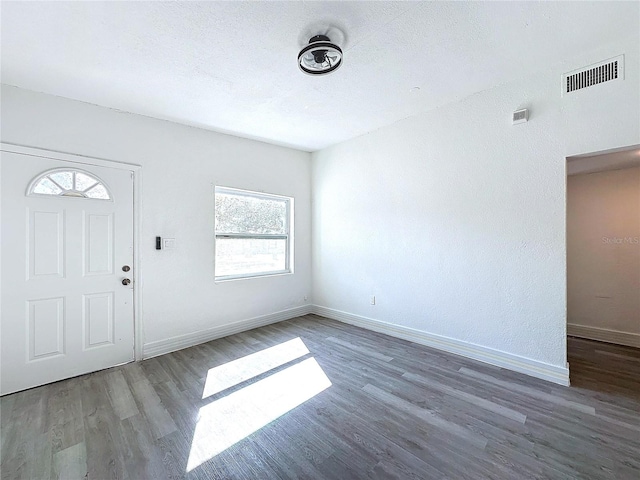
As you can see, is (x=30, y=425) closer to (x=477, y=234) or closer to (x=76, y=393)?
(x=76, y=393)

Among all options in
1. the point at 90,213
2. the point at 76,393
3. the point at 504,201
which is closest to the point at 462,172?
the point at 504,201

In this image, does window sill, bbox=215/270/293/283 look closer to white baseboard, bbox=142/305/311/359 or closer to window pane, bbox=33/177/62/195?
white baseboard, bbox=142/305/311/359

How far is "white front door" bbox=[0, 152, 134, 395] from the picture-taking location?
2.42 metres

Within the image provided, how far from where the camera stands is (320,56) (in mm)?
2025

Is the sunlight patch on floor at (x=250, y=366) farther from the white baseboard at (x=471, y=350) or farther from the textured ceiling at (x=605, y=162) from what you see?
the textured ceiling at (x=605, y=162)

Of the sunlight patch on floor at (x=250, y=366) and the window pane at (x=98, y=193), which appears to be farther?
the window pane at (x=98, y=193)

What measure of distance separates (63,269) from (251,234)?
2165 millimetres

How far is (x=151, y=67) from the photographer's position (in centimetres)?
228

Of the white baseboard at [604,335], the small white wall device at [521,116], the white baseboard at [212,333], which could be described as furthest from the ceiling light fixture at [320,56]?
the white baseboard at [604,335]

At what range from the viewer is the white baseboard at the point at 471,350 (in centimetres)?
246

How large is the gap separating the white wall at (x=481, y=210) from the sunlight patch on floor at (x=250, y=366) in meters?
1.29

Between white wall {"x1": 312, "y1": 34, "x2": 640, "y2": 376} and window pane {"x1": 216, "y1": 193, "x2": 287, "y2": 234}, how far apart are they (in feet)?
3.85

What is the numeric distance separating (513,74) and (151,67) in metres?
3.30

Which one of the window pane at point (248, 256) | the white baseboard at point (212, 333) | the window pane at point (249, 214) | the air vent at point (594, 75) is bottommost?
the white baseboard at point (212, 333)
